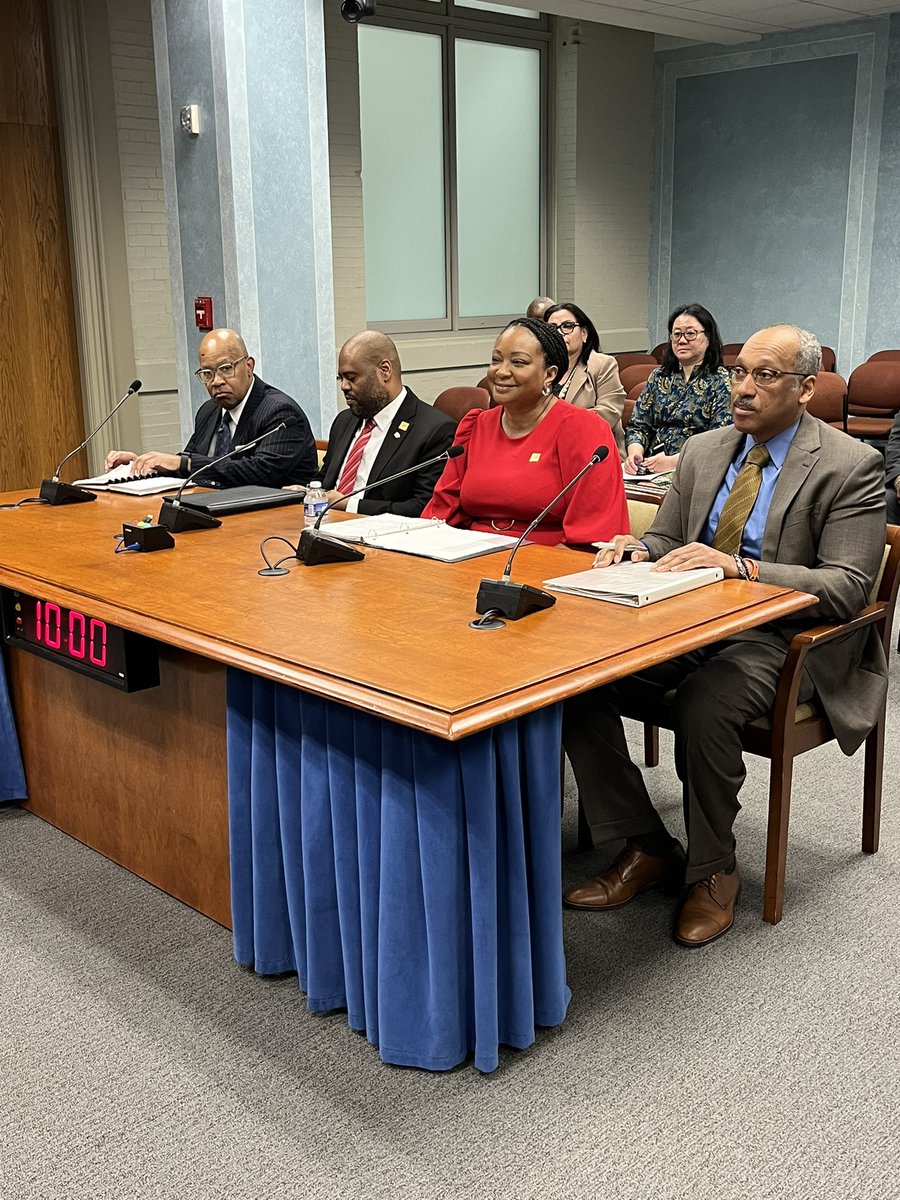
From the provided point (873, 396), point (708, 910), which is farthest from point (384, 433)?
point (873, 396)

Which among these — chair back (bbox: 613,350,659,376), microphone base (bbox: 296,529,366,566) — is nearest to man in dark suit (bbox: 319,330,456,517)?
microphone base (bbox: 296,529,366,566)

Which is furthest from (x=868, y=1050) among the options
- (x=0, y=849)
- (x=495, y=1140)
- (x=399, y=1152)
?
(x=0, y=849)

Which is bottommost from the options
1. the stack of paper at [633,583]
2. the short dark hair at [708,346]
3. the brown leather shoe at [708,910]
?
the brown leather shoe at [708,910]

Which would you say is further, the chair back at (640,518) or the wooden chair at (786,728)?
the chair back at (640,518)

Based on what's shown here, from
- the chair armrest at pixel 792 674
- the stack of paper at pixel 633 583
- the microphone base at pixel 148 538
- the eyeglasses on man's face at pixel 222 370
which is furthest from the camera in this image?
the eyeglasses on man's face at pixel 222 370

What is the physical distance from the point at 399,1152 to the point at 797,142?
8879 millimetres

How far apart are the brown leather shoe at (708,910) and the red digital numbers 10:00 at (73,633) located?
1.38m

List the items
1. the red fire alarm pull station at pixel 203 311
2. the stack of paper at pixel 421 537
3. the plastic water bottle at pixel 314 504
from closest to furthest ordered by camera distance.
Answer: the stack of paper at pixel 421 537
the plastic water bottle at pixel 314 504
the red fire alarm pull station at pixel 203 311

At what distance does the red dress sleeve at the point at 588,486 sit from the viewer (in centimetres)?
323

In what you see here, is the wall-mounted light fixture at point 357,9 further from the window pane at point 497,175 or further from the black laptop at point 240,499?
the window pane at point 497,175

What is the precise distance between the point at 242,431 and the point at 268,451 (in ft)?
0.48

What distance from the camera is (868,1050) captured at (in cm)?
223

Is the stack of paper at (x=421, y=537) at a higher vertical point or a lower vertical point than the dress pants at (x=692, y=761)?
higher

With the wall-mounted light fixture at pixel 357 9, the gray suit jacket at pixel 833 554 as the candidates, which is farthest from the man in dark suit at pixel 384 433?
the wall-mounted light fixture at pixel 357 9
